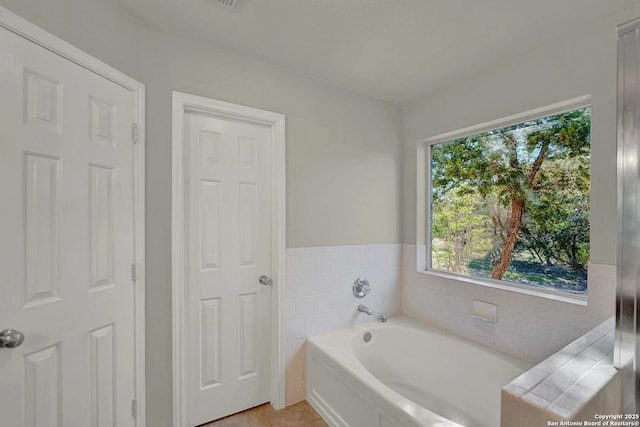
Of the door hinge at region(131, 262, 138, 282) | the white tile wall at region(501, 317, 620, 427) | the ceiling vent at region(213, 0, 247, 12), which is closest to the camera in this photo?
the white tile wall at region(501, 317, 620, 427)

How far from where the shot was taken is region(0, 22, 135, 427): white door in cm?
107

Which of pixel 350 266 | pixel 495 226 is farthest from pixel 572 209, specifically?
pixel 350 266

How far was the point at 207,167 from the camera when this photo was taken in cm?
187

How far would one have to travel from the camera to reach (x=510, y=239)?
6.81ft

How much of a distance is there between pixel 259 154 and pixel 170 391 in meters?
1.58

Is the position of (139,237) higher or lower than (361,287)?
higher

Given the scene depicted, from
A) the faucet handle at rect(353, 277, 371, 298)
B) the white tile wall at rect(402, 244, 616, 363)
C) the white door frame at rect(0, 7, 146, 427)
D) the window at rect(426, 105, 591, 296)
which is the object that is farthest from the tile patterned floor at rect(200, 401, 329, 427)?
the window at rect(426, 105, 591, 296)

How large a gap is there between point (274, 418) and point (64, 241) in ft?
5.44

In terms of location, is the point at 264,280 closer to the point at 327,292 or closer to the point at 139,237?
the point at 327,292

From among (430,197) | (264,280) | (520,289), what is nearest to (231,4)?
(264,280)

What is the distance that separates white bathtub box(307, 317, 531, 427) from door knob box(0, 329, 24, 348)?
5.03ft

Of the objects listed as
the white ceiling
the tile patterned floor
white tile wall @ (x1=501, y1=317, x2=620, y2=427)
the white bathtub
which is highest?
the white ceiling

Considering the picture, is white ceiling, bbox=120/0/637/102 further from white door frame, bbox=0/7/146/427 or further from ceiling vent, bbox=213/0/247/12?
white door frame, bbox=0/7/146/427

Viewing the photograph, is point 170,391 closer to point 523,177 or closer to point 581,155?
point 523,177
